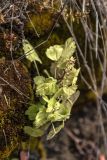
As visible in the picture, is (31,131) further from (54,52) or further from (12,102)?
(54,52)

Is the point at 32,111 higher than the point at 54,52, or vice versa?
the point at 54,52

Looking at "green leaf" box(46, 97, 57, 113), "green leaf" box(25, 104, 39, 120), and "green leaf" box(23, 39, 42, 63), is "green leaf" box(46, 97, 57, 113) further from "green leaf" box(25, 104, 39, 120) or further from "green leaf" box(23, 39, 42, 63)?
"green leaf" box(23, 39, 42, 63)

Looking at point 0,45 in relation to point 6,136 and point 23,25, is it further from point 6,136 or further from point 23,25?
point 6,136

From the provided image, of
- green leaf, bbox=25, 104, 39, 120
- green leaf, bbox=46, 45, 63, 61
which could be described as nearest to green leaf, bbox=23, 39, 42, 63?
green leaf, bbox=46, 45, 63, 61

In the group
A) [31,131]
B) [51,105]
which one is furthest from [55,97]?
[31,131]

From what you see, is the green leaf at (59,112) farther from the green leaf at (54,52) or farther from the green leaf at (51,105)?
the green leaf at (54,52)

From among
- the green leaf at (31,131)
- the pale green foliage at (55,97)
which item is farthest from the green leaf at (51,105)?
the green leaf at (31,131)

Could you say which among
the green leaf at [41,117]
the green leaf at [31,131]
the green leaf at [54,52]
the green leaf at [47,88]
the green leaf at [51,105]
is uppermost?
the green leaf at [54,52]
